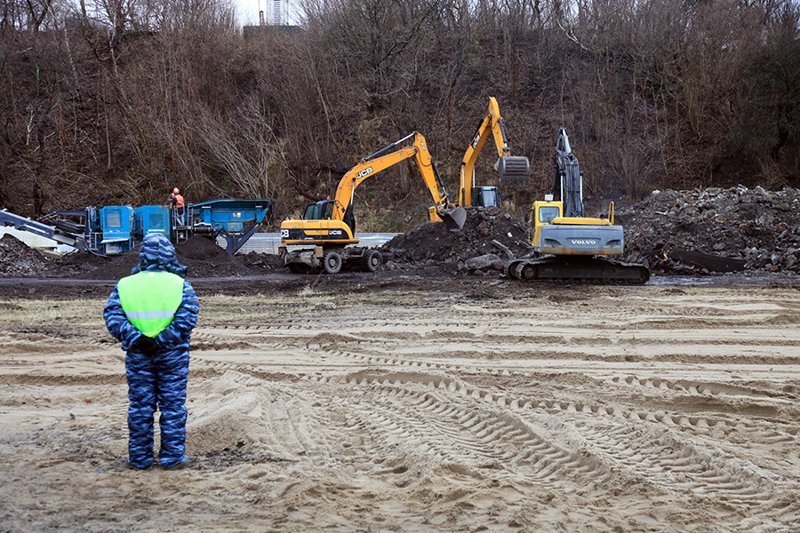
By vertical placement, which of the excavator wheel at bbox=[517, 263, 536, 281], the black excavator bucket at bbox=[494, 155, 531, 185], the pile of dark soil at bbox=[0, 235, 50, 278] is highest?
the black excavator bucket at bbox=[494, 155, 531, 185]

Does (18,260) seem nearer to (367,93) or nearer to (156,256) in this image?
(156,256)

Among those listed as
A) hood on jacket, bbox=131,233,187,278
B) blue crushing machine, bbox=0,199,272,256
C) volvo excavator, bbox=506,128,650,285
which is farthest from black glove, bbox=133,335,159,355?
blue crushing machine, bbox=0,199,272,256

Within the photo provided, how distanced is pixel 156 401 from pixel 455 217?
1750cm

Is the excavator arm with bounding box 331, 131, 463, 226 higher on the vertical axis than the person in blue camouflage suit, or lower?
higher

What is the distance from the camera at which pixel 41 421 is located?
6582mm

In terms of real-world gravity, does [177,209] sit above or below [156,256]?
above

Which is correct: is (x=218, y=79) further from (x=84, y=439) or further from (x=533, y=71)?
(x=84, y=439)

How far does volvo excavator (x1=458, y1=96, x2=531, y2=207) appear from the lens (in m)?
19.8

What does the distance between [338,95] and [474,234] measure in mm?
18856

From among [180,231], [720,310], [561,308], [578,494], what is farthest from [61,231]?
[578,494]

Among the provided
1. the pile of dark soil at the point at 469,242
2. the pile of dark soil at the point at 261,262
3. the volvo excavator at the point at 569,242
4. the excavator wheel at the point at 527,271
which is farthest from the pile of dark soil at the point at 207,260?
the excavator wheel at the point at 527,271

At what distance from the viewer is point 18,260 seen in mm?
22812

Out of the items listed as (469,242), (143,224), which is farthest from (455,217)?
(143,224)

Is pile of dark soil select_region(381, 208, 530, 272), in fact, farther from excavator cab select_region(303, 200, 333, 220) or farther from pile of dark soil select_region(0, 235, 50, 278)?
pile of dark soil select_region(0, 235, 50, 278)
